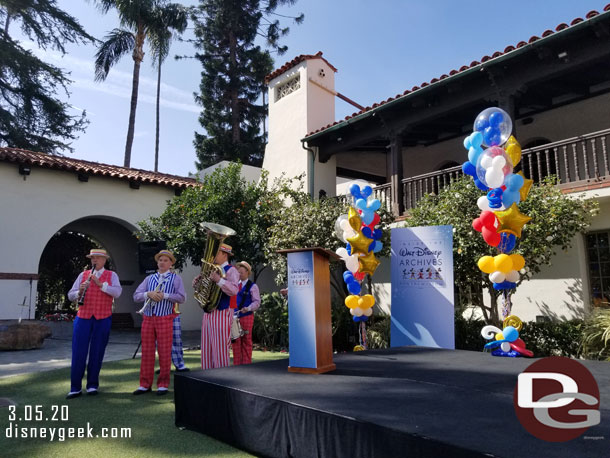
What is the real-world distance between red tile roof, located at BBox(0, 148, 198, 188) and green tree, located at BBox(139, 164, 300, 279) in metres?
1.67

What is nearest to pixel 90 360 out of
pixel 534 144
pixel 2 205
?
pixel 2 205

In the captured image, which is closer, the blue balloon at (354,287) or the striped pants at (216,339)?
the striped pants at (216,339)

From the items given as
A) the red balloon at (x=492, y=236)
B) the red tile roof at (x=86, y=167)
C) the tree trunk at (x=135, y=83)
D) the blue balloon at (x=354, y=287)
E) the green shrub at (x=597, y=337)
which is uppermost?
the tree trunk at (x=135, y=83)

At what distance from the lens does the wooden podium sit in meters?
4.60

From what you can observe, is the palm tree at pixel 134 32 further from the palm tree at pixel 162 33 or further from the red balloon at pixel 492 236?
the red balloon at pixel 492 236

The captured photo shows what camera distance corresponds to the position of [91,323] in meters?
5.52

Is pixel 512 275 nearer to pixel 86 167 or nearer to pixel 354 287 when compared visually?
pixel 354 287

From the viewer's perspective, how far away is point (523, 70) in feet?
31.2

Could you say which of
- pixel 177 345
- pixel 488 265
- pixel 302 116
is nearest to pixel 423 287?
pixel 488 265

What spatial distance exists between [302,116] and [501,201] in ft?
29.9

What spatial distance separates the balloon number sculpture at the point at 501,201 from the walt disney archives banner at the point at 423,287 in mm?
899

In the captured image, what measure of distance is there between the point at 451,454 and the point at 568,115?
10.9m

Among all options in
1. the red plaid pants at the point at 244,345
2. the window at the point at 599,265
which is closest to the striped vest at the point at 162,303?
the red plaid pants at the point at 244,345

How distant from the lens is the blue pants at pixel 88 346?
5.43m
